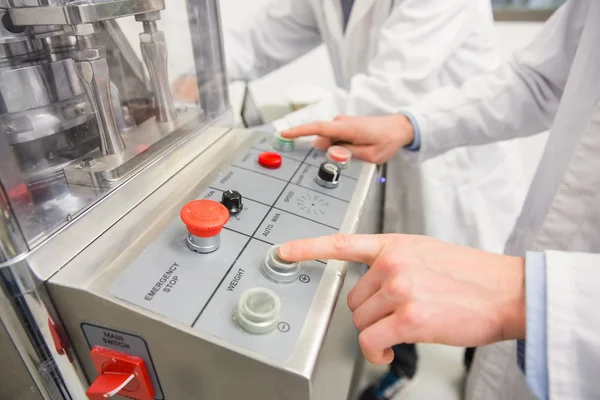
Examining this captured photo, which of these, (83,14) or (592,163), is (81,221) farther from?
(592,163)

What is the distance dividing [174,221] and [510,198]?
827mm

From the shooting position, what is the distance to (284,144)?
493 mm

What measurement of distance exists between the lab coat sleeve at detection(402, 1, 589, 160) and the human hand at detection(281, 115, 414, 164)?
86 mm

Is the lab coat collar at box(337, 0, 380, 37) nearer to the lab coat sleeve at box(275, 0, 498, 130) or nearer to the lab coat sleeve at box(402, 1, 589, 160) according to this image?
the lab coat sleeve at box(275, 0, 498, 130)

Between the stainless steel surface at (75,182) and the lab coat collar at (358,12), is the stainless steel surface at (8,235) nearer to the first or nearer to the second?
the stainless steel surface at (75,182)

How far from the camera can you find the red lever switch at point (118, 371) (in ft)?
0.93

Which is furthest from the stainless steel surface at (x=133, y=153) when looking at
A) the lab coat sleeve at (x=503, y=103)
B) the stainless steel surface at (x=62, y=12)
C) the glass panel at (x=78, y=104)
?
the lab coat sleeve at (x=503, y=103)

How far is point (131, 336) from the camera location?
10.9 inches

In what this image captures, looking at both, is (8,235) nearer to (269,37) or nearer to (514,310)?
(514,310)

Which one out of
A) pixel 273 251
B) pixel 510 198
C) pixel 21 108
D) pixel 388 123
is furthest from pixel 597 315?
pixel 510 198

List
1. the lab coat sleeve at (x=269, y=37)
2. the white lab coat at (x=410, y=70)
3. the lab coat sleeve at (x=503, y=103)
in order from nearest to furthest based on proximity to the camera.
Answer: the lab coat sleeve at (x=503, y=103), the white lab coat at (x=410, y=70), the lab coat sleeve at (x=269, y=37)

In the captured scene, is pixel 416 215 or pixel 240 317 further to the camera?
pixel 416 215

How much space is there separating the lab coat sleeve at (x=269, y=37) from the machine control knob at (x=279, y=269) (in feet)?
2.30

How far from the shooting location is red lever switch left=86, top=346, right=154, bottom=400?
0.28 m
